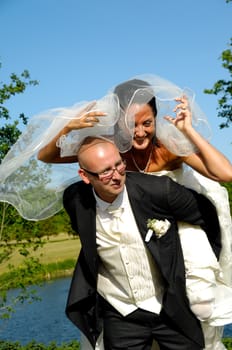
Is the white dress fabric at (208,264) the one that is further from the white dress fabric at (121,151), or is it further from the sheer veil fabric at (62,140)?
the sheer veil fabric at (62,140)

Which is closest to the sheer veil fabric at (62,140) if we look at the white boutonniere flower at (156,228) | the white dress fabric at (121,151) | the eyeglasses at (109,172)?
the white dress fabric at (121,151)

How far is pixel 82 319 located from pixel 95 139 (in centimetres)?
99

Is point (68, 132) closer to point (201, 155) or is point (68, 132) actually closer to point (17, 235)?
point (201, 155)

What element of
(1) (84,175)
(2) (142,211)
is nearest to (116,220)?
(2) (142,211)

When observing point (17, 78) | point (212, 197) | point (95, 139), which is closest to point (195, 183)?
point (212, 197)

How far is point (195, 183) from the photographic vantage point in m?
3.05

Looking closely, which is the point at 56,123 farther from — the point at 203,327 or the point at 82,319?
the point at 203,327

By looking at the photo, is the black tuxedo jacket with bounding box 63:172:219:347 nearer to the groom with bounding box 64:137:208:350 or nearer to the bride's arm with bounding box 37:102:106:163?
the groom with bounding box 64:137:208:350

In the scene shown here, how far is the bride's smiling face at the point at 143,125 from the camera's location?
280 centimetres

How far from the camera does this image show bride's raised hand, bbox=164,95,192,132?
2846mm

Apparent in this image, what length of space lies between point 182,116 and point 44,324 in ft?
36.2

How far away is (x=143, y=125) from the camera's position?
9.22 feet

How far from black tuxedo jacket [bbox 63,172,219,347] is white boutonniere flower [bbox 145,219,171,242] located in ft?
0.07

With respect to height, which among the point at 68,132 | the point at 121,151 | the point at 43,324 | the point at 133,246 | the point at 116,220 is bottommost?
the point at 43,324
